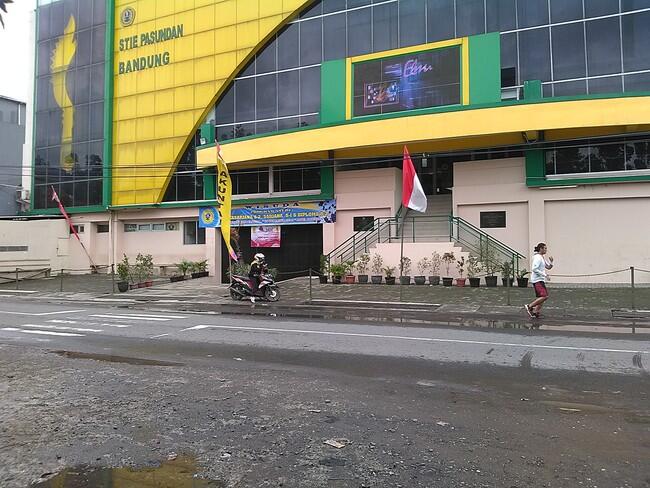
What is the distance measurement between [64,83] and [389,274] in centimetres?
2905

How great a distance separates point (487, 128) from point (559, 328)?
11.3 metres

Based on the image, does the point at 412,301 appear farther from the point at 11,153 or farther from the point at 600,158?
the point at 11,153

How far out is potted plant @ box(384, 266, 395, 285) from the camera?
21875mm

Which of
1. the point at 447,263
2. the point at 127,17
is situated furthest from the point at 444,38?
the point at 127,17

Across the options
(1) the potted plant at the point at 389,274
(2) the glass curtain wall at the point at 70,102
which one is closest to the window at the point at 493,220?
(1) the potted plant at the point at 389,274

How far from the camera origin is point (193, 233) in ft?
105

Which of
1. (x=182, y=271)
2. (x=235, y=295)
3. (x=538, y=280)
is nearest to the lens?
(x=538, y=280)

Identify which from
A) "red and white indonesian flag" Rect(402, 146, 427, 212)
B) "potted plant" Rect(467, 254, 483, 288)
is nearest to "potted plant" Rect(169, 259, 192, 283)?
"red and white indonesian flag" Rect(402, 146, 427, 212)

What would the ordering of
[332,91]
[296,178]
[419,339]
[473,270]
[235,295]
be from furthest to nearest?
1. [296,178]
2. [332,91]
3. [473,270]
4. [235,295]
5. [419,339]

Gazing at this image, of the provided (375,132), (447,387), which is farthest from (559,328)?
(375,132)

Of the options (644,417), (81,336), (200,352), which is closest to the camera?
(644,417)

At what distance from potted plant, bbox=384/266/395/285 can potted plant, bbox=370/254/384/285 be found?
0.96ft

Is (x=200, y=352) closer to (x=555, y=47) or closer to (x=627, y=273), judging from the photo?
(x=627, y=273)

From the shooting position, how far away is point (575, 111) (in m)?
19.3
